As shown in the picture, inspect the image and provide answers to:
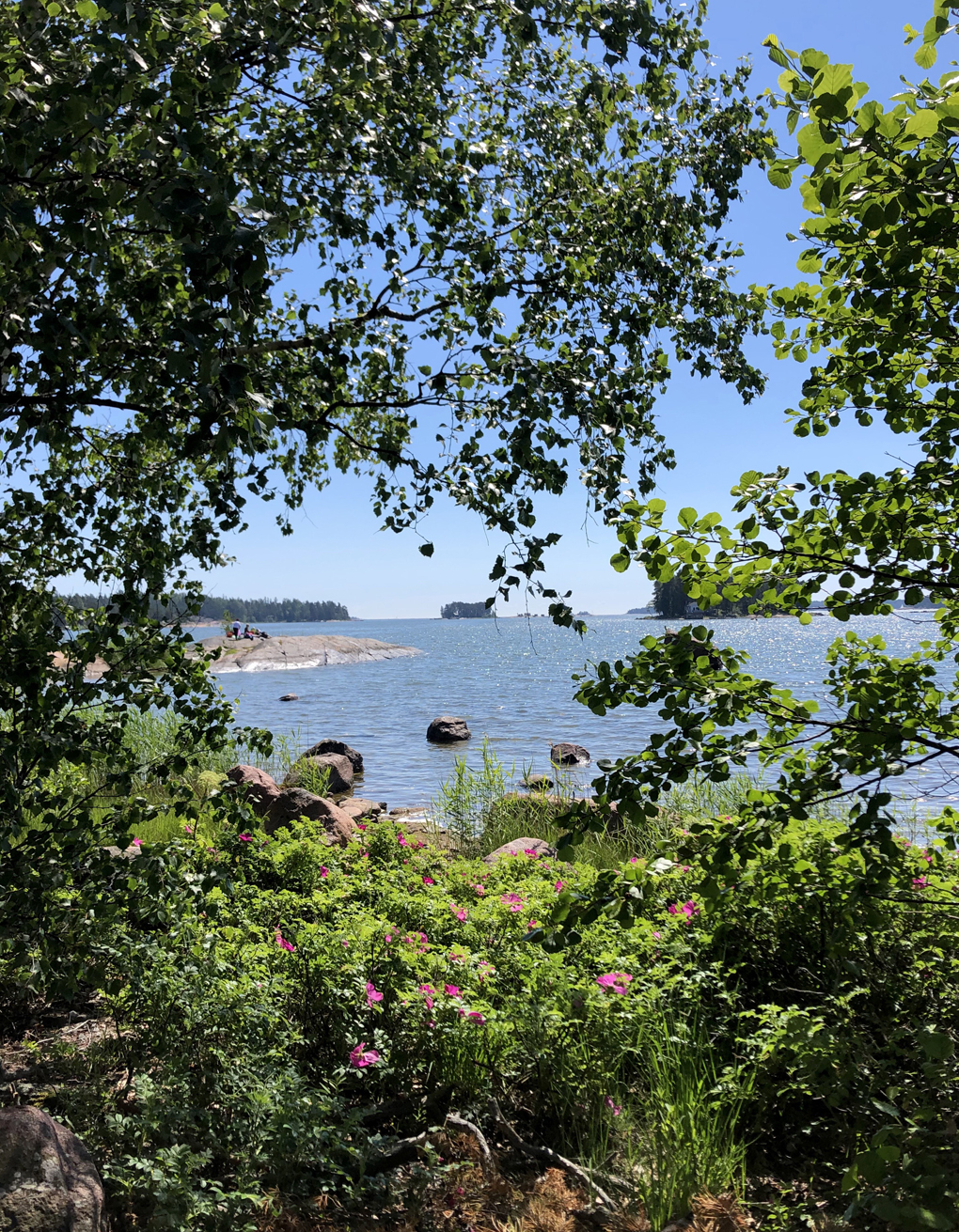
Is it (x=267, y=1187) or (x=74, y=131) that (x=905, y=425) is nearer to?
(x=74, y=131)

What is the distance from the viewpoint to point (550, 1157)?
139 inches

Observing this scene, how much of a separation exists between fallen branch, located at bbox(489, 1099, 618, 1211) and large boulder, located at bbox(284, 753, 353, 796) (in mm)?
8799

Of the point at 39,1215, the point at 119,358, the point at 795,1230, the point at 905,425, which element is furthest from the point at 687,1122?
the point at 119,358

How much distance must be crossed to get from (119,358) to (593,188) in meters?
2.03

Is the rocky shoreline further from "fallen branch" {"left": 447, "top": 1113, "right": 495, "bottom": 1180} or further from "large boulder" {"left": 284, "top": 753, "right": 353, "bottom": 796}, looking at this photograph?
"fallen branch" {"left": 447, "top": 1113, "right": 495, "bottom": 1180}

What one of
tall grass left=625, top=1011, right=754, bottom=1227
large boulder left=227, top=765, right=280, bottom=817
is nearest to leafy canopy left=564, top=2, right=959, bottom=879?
tall grass left=625, top=1011, right=754, bottom=1227

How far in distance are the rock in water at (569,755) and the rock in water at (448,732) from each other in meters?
4.44

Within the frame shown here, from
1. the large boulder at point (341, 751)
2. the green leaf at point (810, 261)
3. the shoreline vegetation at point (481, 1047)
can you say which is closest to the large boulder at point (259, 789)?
the shoreline vegetation at point (481, 1047)

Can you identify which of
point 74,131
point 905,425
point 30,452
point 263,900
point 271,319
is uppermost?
point 271,319

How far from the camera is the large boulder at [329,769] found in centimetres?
1288

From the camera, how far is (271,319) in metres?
4.46

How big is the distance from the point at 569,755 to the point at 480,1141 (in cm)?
1577

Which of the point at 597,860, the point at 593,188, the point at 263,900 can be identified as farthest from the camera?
the point at 597,860

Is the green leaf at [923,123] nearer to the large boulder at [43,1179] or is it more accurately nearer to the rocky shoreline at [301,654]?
the large boulder at [43,1179]
